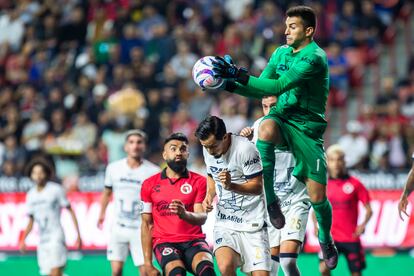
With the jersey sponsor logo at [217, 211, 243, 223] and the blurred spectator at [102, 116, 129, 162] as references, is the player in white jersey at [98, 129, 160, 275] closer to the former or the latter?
the jersey sponsor logo at [217, 211, 243, 223]

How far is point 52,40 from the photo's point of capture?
23484 mm

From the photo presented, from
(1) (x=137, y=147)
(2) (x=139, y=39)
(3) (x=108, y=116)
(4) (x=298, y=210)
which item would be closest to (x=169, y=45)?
(2) (x=139, y=39)

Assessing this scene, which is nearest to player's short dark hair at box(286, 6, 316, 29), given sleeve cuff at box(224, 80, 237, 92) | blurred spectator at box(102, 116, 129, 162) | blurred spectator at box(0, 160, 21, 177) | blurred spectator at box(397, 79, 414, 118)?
sleeve cuff at box(224, 80, 237, 92)

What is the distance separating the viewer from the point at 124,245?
1373 cm

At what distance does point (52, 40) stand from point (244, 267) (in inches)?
554

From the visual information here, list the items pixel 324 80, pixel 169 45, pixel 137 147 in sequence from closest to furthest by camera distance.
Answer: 1. pixel 324 80
2. pixel 137 147
3. pixel 169 45

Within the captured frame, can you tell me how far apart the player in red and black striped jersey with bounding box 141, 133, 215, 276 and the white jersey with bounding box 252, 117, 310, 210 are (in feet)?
2.66

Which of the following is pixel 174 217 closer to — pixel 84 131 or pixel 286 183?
pixel 286 183

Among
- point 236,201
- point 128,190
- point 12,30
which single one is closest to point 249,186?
point 236,201

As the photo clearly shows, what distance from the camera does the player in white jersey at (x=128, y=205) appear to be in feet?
44.8

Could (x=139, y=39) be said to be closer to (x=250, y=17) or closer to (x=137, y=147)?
(x=250, y=17)

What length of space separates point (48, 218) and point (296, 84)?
570cm

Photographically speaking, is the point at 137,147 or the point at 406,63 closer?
the point at 137,147

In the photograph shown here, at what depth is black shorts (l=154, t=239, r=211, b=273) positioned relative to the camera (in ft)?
35.0
